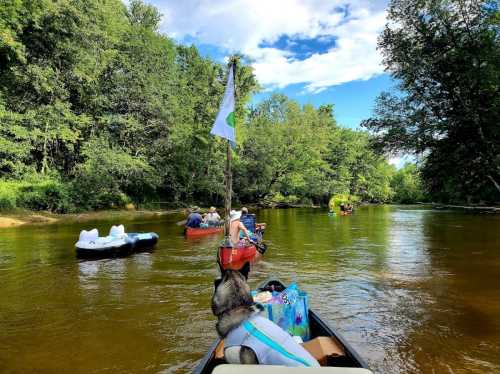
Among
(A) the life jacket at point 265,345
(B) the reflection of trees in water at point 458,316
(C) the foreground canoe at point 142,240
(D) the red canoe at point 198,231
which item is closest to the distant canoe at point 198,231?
(D) the red canoe at point 198,231

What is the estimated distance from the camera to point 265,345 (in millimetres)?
2807

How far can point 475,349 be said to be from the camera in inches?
227

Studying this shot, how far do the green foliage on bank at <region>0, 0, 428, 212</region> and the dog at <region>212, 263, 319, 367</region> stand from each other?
26.7m

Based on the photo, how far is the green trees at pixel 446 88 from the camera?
22.7 m

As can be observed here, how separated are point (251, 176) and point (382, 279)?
126 ft

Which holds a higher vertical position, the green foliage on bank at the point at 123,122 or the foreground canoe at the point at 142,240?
the green foliage on bank at the point at 123,122

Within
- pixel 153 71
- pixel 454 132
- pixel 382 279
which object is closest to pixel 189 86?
pixel 153 71

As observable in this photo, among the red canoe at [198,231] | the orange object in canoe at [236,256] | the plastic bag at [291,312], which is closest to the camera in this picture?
the plastic bag at [291,312]

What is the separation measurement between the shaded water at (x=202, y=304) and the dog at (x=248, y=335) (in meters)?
2.66

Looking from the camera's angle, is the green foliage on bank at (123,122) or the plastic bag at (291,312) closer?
the plastic bag at (291,312)

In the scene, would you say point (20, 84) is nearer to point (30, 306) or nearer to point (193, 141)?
point (193, 141)

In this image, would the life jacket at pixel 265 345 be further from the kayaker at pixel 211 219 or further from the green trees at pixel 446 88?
the green trees at pixel 446 88

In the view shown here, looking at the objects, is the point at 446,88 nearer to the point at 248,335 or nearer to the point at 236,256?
the point at 236,256

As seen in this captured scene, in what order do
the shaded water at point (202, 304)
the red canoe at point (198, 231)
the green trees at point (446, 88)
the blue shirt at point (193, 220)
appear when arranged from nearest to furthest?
the shaded water at point (202, 304)
the red canoe at point (198, 231)
the blue shirt at point (193, 220)
the green trees at point (446, 88)
